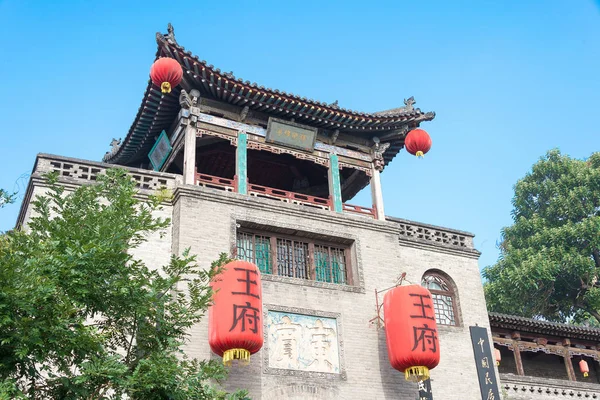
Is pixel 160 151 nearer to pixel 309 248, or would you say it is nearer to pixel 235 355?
pixel 309 248

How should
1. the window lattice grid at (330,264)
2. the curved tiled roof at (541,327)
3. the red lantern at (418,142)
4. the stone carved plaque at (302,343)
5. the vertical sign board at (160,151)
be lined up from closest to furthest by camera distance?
the stone carved plaque at (302,343)
the window lattice grid at (330,264)
the vertical sign board at (160,151)
the red lantern at (418,142)
the curved tiled roof at (541,327)

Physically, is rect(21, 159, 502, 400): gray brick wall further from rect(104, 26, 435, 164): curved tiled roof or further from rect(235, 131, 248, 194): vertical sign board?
rect(104, 26, 435, 164): curved tiled roof

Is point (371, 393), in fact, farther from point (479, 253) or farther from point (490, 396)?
point (479, 253)

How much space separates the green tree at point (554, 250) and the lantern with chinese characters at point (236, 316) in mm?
14005

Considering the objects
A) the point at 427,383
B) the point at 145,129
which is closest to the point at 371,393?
the point at 427,383

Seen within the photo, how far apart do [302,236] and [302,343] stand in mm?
2190

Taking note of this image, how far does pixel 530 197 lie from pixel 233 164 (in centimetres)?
1452

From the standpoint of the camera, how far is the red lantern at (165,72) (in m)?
11.7

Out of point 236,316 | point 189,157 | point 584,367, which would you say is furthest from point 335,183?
point 584,367

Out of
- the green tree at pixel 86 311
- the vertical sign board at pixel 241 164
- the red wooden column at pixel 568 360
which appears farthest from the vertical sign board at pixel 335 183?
the red wooden column at pixel 568 360

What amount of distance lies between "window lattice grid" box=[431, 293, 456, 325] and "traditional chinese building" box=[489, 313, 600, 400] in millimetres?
1360

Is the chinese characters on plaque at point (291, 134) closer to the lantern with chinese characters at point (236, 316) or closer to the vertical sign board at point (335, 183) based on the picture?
the vertical sign board at point (335, 183)

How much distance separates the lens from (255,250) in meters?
12.3

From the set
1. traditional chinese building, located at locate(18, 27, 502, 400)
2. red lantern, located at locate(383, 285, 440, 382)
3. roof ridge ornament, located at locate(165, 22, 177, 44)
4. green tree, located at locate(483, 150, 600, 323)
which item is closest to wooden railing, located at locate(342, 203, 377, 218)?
traditional chinese building, located at locate(18, 27, 502, 400)
